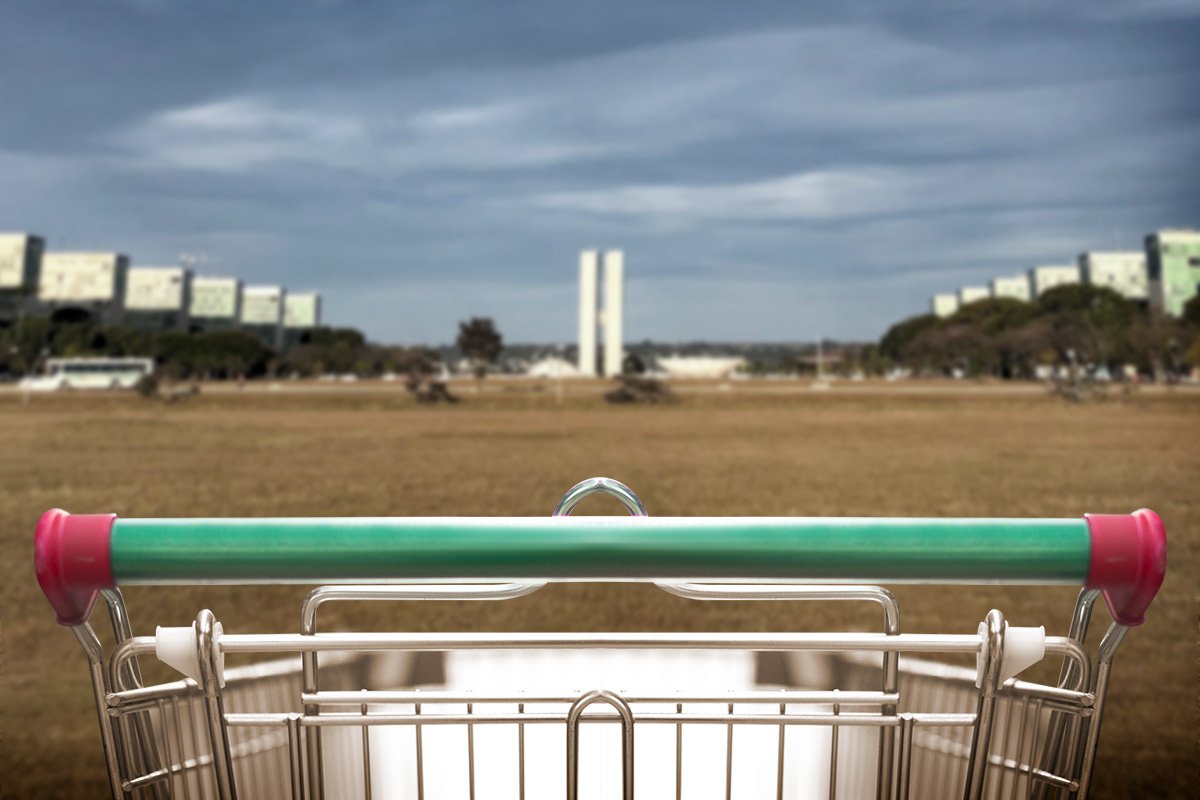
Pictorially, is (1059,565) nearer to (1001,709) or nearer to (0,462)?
(1001,709)

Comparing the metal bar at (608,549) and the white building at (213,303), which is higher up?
the white building at (213,303)

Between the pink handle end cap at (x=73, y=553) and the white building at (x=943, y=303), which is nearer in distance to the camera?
the pink handle end cap at (x=73, y=553)

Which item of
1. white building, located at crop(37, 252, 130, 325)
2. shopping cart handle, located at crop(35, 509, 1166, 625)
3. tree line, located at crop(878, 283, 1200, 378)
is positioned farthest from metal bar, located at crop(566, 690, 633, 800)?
white building, located at crop(37, 252, 130, 325)

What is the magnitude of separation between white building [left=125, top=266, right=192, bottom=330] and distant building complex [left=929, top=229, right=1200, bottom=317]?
70.2 metres

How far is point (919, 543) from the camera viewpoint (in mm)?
898

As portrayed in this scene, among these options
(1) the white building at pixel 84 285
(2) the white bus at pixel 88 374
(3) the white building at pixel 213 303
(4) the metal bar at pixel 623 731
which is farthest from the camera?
(3) the white building at pixel 213 303

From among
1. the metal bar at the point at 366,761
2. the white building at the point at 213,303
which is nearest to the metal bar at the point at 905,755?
the metal bar at the point at 366,761

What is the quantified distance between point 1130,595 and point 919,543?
0.18 meters

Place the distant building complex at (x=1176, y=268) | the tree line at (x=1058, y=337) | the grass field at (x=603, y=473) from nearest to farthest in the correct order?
the grass field at (x=603, y=473) < the tree line at (x=1058, y=337) < the distant building complex at (x=1176, y=268)

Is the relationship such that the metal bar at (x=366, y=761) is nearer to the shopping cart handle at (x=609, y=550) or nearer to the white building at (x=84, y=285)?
the shopping cart handle at (x=609, y=550)

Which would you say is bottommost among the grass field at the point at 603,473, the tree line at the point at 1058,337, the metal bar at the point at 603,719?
the grass field at the point at 603,473

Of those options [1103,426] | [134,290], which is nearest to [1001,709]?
[1103,426]

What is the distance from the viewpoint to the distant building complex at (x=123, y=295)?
87.1 m

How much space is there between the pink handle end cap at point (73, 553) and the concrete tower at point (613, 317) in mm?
93233
